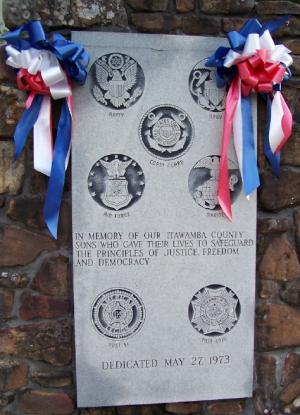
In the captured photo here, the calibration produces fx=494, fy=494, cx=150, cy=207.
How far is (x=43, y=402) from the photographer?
209 centimetres

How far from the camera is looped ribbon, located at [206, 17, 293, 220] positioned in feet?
6.50

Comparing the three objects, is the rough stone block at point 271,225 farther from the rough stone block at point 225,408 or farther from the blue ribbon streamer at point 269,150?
the rough stone block at point 225,408

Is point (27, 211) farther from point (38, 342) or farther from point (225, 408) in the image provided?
point (225, 408)

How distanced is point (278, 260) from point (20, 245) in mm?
1116

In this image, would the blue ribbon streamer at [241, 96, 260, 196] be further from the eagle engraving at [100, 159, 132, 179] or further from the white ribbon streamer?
the white ribbon streamer

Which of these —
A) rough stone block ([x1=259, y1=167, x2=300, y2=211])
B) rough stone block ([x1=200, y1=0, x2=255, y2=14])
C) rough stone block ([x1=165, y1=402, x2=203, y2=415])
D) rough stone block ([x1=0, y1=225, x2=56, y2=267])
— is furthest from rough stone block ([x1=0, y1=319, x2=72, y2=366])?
rough stone block ([x1=200, y1=0, x2=255, y2=14])

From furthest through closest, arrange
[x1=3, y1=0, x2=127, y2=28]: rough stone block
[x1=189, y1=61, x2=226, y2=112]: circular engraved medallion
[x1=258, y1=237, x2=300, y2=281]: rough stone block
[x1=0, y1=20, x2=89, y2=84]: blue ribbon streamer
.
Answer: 1. [x1=258, y1=237, x2=300, y2=281]: rough stone block
2. [x1=189, y1=61, x2=226, y2=112]: circular engraved medallion
3. [x1=3, y1=0, x2=127, y2=28]: rough stone block
4. [x1=0, y1=20, x2=89, y2=84]: blue ribbon streamer

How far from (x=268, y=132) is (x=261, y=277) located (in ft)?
2.08

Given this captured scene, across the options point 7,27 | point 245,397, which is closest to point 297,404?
point 245,397

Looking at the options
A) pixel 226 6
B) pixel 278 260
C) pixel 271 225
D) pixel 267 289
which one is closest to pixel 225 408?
pixel 267 289

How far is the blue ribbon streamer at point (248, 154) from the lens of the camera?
6.73ft

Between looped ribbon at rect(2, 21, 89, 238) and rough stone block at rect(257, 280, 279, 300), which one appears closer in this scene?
looped ribbon at rect(2, 21, 89, 238)

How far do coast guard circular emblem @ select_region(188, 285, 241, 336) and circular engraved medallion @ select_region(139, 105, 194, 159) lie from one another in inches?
23.9

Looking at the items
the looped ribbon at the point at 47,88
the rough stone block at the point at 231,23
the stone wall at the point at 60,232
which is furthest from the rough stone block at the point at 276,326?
the rough stone block at the point at 231,23
